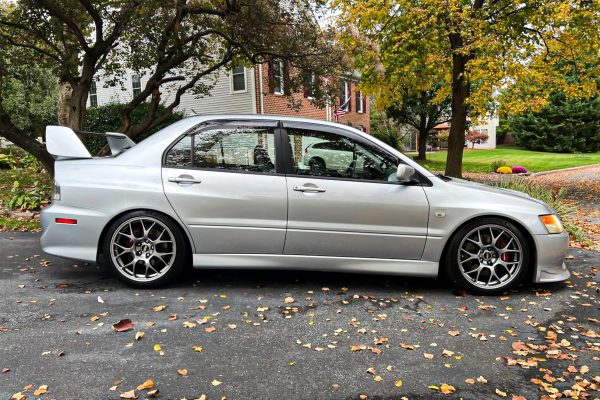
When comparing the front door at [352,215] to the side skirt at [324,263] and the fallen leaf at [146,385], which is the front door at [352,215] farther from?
the fallen leaf at [146,385]

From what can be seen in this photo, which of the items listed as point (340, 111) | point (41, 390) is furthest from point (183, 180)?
point (340, 111)

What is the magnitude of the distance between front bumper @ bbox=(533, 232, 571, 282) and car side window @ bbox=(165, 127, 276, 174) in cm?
257

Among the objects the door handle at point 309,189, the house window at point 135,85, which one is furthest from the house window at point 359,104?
the door handle at point 309,189

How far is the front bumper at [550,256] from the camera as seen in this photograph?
4285mm

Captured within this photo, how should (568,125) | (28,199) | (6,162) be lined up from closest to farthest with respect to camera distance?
(28,199) < (6,162) < (568,125)

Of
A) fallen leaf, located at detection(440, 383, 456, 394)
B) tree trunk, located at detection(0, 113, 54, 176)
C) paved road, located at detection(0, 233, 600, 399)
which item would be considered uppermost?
tree trunk, located at detection(0, 113, 54, 176)

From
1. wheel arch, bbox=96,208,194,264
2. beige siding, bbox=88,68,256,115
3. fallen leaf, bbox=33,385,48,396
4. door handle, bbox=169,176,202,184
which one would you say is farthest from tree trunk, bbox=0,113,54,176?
beige siding, bbox=88,68,256,115

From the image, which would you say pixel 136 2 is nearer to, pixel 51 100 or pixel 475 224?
pixel 475 224

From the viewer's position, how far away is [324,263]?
4.34 metres

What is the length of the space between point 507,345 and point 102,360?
2.78 m

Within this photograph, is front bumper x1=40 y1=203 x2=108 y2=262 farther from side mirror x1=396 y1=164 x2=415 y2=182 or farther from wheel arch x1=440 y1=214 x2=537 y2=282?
wheel arch x1=440 y1=214 x2=537 y2=282

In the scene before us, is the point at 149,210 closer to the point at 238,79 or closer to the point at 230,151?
the point at 230,151

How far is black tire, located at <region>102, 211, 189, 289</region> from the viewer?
14.1 ft

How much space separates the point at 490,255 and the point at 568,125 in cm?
3524
